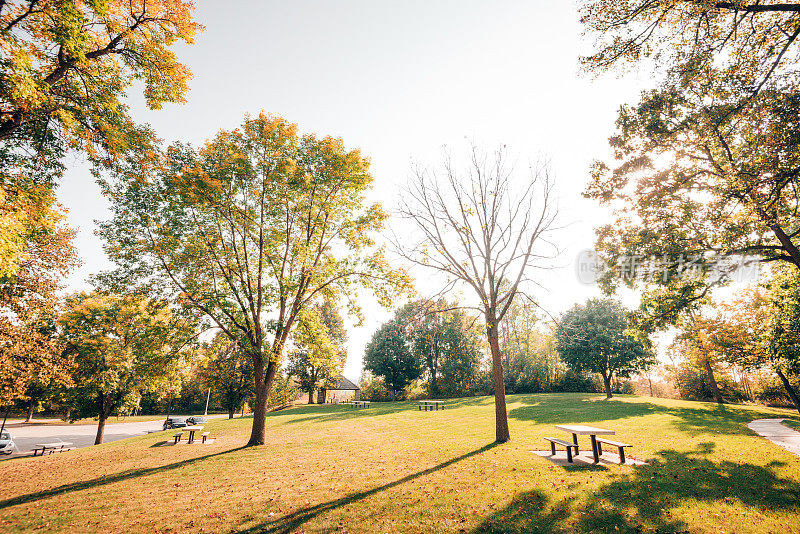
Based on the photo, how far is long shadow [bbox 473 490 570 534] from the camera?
561cm

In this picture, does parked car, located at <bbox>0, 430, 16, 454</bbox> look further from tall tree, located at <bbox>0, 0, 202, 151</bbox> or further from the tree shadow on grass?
the tree shadow on grass

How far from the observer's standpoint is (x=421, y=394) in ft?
145

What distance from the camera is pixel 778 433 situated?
13.2 meters

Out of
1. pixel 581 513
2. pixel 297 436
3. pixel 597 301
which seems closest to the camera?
pixel 581 513

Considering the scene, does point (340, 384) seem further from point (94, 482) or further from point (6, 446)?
point (94, 482)

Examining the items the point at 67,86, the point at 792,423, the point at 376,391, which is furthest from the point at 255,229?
the point at 376,391

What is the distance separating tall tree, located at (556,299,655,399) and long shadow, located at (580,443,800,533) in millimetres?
20286

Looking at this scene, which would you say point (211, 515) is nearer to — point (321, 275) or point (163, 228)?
point (321, 275)

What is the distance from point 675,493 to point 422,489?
5561 mm

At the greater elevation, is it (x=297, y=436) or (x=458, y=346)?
(x=458, y=346)

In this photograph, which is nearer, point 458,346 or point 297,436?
point 297,436

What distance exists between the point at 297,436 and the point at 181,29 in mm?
18869

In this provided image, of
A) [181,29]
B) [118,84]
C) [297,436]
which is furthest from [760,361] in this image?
[118,84]

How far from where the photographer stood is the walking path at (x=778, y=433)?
430 inches
